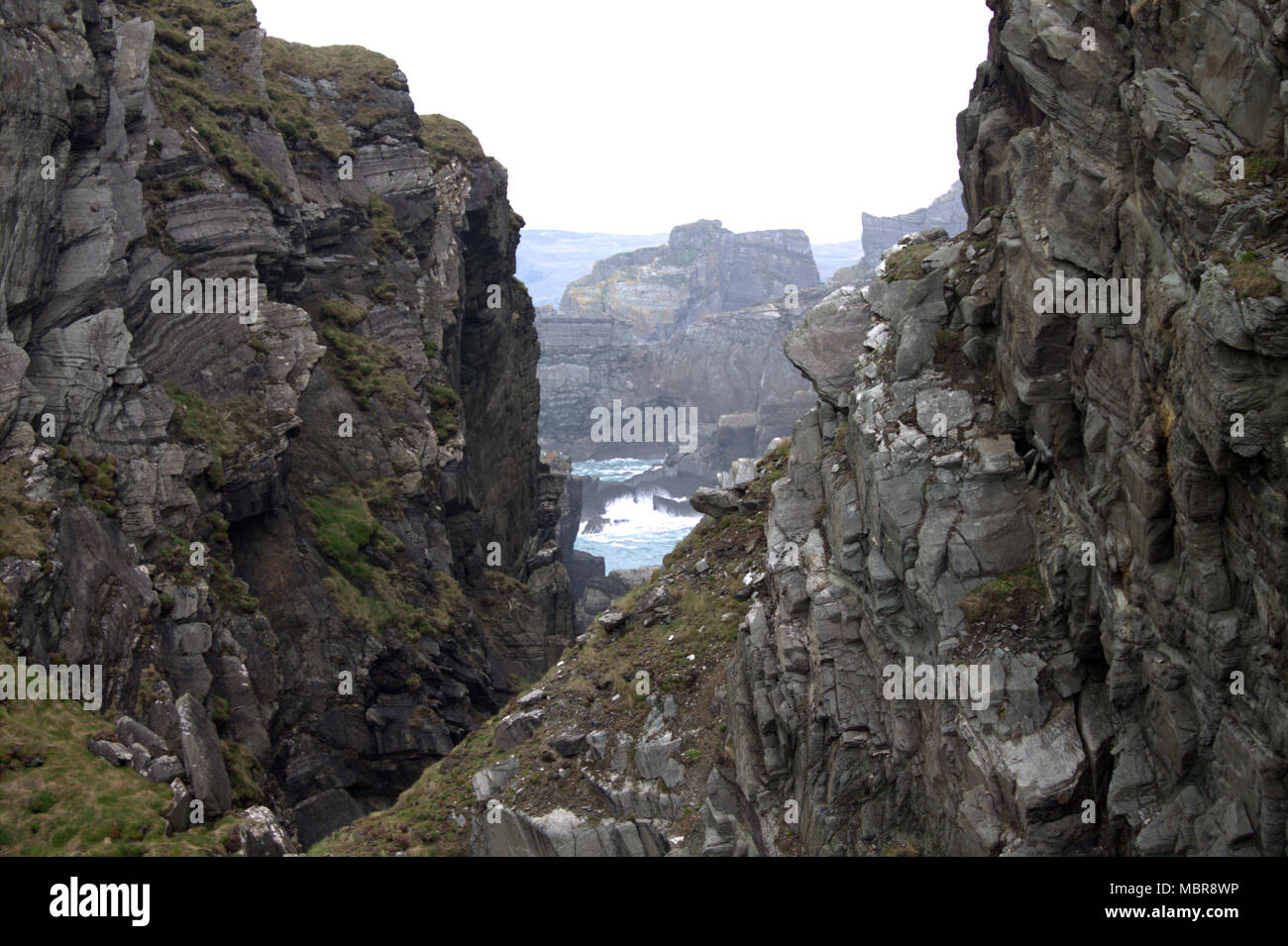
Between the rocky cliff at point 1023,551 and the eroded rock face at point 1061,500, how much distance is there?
58mm

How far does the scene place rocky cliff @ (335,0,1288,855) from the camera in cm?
1490

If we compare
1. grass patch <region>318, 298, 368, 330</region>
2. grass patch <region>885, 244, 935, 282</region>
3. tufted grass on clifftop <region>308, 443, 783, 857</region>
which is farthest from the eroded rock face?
grass patch <region>318, 298, 368, 330</region>

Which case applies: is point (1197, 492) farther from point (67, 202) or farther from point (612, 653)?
point (67, 202)

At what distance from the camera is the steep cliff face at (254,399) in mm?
29578

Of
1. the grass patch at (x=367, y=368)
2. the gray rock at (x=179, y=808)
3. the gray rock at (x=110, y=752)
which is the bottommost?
the gray rock at (x=179, y=808)

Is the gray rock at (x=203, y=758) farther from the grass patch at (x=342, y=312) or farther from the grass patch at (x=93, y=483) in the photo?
the grass patch at (x=342, y=312)

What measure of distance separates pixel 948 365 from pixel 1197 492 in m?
8.46

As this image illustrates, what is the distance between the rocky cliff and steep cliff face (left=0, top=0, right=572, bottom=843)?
8.64 m

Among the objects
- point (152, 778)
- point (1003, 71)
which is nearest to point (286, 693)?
point (152, 778)

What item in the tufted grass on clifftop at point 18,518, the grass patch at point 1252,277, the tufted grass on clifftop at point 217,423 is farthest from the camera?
the tufted grass on clifftop at point 217,423

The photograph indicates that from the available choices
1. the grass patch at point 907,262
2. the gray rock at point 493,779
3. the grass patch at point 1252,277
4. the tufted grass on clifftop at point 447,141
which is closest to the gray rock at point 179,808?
the gray rock at point 493,779

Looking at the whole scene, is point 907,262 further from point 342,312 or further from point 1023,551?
point 342,312

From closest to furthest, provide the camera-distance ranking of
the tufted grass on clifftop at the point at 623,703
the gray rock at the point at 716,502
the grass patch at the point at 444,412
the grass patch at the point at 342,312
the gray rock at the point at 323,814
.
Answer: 1. the tufted grass on clifftop at the point at 623,703
2. the gray rock at the point at 716,502
3. the gray rock at the point at 323,814
4. the grass patch at the point at 342,312
5. the grass patch at the point at 444,412

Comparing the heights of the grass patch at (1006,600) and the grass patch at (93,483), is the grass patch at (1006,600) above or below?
below
